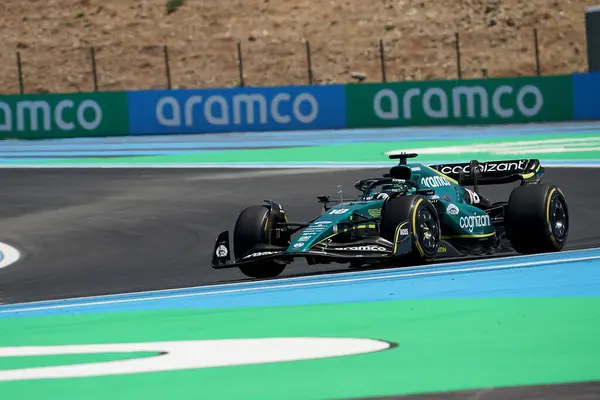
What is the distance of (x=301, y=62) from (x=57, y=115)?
→ 15019mm

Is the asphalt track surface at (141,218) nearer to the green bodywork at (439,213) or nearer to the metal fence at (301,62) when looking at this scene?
the green bodywork at (439,213)

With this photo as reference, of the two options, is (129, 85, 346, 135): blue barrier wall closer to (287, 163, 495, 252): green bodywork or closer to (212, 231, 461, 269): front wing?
(287, 163, 495, 252): green bodywork

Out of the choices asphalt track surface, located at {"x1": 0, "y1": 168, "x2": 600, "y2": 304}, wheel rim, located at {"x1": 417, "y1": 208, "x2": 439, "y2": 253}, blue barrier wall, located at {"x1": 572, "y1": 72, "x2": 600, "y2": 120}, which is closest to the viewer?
wheel rim, located at {"x1": 417, "y1": 208, "x2": 439, "y2": 253}

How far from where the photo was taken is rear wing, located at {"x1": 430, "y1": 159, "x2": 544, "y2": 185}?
45.8ft

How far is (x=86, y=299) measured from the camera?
39.4 ft

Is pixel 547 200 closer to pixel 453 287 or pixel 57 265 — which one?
pixel 453 287

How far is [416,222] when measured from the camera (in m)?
Result: 12.1

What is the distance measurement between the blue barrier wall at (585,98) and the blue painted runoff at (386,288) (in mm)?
21230

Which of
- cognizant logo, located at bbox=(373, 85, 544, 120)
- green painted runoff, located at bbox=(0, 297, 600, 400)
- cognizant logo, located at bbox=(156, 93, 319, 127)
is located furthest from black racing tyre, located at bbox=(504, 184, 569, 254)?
cognizant logo, located at bbox=(156, 93, 319, 127)

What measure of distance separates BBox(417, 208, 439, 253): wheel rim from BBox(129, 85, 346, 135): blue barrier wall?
75.7ft

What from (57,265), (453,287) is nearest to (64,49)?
(57,265)

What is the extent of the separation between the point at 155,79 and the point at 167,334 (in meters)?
42.4

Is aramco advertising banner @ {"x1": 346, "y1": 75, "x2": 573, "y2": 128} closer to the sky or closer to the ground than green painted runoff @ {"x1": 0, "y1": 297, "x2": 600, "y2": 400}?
closer to the sky

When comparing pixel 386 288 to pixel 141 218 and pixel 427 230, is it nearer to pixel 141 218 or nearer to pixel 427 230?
pixel 427 230
